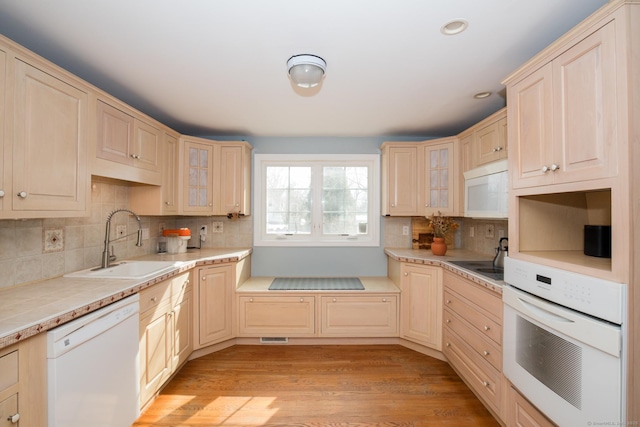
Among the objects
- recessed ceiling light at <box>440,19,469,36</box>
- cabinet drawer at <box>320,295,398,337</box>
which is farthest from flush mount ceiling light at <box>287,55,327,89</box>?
cabinet drawer at <box>320,295,398,337</box>

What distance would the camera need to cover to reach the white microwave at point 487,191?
1938mm

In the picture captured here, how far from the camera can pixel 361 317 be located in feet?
8.80

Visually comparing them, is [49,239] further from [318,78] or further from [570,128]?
[570,128]

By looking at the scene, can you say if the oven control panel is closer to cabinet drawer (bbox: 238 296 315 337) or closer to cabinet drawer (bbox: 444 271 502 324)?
cabinet drawer (bbox: 444 271 502 324)

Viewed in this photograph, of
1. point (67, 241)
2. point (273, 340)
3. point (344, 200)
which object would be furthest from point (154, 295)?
point (344, 200)

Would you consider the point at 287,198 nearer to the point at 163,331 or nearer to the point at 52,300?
the point at 163,331

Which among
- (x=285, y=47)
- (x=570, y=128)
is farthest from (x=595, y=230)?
(x=285, y=47)

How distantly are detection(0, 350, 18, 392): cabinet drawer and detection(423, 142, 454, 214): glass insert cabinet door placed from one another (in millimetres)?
3028

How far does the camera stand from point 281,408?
1.85 metres

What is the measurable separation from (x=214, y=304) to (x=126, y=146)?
5.03 ft

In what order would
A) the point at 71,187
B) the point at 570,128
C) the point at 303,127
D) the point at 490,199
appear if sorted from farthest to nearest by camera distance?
1. the point at 303,127
2. the point at 490,199
3. the point at 71,187
4. the point at 570,128

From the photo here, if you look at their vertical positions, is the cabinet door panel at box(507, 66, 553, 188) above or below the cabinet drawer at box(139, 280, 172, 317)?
above

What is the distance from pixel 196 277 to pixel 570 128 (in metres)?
2.69

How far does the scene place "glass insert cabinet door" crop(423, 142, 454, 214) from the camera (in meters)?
2.77
